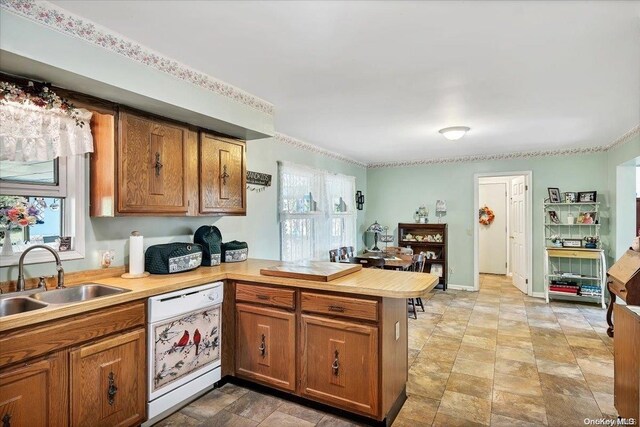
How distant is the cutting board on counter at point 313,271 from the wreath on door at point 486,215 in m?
6.20

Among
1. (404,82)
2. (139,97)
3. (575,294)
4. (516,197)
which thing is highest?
(404,82)

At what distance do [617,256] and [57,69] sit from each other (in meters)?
6.49

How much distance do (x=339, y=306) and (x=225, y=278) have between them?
38.2 inches

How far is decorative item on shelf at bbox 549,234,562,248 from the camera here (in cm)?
532

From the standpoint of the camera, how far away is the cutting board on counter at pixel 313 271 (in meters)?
2.30

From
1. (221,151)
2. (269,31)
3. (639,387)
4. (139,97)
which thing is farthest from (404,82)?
(639,387)

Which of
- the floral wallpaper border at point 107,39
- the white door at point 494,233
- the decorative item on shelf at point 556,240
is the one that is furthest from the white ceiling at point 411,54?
the white door at point 494,233

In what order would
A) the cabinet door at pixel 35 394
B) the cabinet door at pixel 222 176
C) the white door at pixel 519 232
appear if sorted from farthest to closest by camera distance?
1. the white door at pixel 519 232
2. the cabinet door at pixel 222 176
3. the cabinet door at pixel 35 394

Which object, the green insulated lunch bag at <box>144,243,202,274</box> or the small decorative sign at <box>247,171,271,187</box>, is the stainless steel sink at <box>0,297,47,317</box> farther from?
the small decorative sign at <box>247,171,271,187</box>

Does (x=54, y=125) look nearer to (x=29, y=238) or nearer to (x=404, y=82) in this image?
(x=29, y=238)

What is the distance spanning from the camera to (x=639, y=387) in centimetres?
177

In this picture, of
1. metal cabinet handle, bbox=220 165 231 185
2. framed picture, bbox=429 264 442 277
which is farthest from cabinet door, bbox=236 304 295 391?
framed picture, bbox=429 264 442 277

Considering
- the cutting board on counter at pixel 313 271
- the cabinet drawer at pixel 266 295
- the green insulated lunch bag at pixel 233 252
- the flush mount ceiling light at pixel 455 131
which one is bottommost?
the cabinet drawer at pixel 266 295
